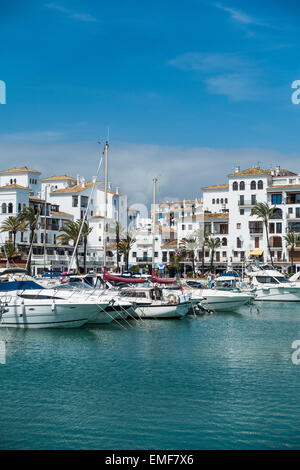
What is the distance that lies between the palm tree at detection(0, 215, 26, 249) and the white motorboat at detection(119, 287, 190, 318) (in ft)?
170

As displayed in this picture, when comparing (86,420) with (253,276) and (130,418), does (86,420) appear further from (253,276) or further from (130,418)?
(253,276)

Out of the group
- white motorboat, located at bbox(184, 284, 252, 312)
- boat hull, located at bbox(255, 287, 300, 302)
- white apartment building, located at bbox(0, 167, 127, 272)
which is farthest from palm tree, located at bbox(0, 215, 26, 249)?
white motorboat, located at bbox(184, 284, 252, 312)

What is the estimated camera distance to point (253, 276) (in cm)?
6284

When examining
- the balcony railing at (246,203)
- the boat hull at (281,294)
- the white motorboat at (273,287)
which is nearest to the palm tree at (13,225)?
the balcony railing at (246,203)

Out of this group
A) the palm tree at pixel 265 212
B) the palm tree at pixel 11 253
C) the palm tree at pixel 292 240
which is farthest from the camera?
the palm tree at pixel 265 212

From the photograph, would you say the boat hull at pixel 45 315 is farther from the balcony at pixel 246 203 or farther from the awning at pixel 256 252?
the balcony at pixel 246 203

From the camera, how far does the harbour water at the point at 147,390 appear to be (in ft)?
57.9

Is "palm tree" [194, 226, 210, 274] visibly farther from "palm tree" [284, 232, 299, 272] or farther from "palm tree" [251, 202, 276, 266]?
"palm tree" [284, 232, 299, 272]

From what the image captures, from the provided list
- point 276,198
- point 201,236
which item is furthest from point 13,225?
point 276,198

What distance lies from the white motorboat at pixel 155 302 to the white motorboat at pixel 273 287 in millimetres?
20392

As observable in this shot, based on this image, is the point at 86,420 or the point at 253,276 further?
the point at 253,276

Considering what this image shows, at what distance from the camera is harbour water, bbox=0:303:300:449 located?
17641 millimetres
